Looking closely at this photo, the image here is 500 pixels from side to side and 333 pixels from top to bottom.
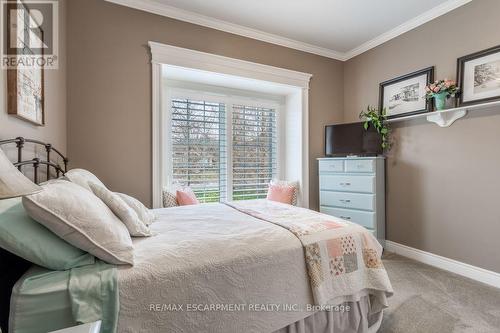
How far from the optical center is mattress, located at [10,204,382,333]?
3.03 feet

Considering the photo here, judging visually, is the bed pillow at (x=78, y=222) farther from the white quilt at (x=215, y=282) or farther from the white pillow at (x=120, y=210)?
the white pillow at (x=120, y=210)

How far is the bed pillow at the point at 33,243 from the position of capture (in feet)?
2.84

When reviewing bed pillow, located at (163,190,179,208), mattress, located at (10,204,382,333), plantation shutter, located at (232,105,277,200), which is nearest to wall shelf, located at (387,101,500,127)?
plantation shutter, located at (232,105,277,200)

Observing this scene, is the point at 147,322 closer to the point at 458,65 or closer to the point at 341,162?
the point at 341,162

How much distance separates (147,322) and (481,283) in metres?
2.97

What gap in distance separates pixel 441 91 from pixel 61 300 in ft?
11.0

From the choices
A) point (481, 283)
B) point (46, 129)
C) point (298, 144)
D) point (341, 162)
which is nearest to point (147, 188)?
point (46, 129)

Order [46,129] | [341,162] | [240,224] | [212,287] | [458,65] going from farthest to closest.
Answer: [341,162]
[458,65]
[46,129]
[240,224]
[212,287]

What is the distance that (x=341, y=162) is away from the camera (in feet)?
10.4

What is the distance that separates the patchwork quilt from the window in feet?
5.95

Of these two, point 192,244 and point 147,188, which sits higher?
point 147,188

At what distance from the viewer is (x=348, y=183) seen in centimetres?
313

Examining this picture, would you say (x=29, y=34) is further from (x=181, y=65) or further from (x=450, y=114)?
(x=450, y=114)

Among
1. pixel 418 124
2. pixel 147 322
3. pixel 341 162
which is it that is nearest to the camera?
pixel 147 322
